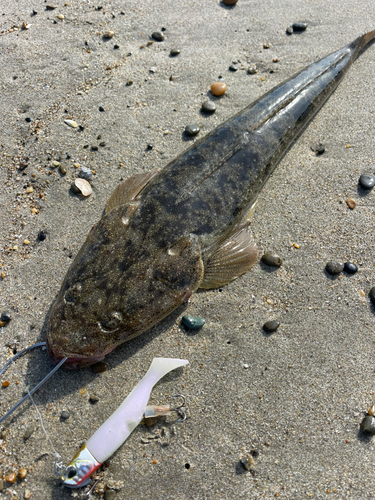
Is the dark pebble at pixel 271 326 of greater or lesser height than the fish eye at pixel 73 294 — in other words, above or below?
below

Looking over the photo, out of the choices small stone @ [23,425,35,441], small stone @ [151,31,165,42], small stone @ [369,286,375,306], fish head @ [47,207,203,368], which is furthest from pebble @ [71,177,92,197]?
small stone @ [369,286,375,306]

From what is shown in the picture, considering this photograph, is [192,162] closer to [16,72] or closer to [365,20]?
[16,72]

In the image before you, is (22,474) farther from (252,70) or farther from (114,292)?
(252,70)

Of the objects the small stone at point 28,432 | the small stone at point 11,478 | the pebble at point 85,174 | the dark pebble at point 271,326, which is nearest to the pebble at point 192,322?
the dark pebble at point 271,326

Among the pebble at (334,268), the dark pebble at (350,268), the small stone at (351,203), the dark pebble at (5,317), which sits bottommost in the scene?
the dark pebble at (350,268)

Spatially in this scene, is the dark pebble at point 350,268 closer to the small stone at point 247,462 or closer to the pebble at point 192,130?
the small stone at point 247,462

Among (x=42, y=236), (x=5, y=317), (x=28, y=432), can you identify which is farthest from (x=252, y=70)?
(x=28, y=432)
